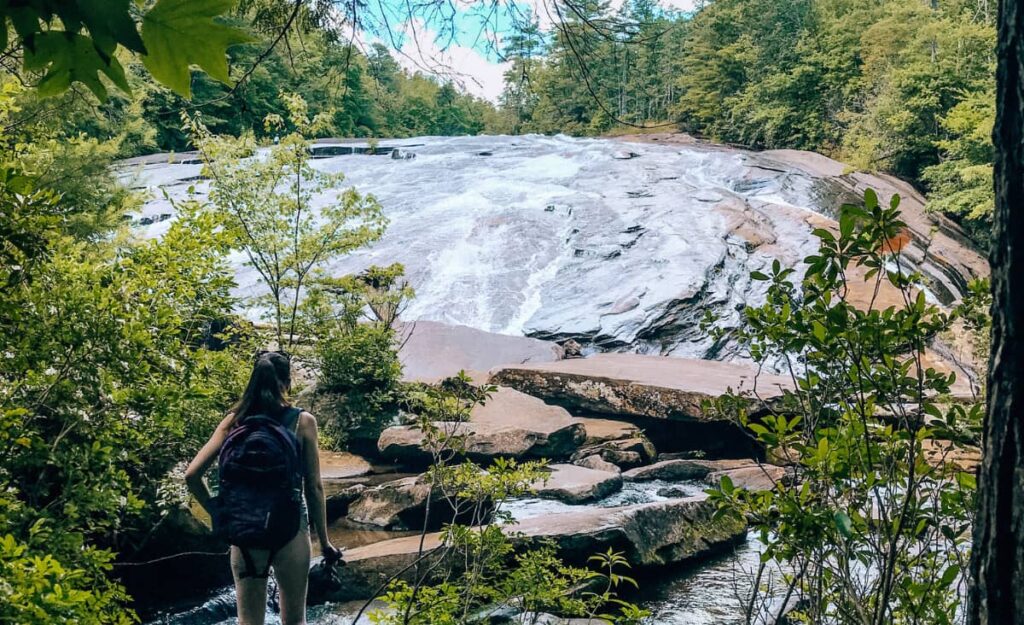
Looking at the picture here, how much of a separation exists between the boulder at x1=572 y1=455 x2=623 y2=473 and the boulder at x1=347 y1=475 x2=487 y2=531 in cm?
259

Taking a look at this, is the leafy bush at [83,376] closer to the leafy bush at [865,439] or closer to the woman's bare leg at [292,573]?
the woman's bare leg at [292,573]

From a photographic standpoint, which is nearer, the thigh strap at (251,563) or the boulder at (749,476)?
the thigh strap at (251,563)

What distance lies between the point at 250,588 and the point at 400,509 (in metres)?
5.06

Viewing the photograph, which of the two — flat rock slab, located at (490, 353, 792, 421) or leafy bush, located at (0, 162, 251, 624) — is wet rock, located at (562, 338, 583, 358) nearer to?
flat rock slab, located at (490, 353, 792, 421)

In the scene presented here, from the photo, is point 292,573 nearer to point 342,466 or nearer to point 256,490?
point 256,490

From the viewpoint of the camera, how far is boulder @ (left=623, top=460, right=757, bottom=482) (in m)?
9.80

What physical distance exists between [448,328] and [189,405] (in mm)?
10351

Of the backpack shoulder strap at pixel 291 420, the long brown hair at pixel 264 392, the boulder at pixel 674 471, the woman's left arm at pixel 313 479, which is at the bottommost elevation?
the boulder at pixel 674 471

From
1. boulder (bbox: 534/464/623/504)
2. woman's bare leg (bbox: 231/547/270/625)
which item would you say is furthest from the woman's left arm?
boulder (bbox: 534/464/623/504)

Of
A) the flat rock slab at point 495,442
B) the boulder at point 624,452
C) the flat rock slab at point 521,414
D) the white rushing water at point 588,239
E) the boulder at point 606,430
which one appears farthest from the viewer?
the white rushing water at point 588,239

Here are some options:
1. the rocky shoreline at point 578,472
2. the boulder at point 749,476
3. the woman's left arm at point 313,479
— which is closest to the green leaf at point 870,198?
the woman's left arm at point 313,479

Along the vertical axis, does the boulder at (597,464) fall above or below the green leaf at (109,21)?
below

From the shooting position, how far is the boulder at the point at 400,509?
25.8 feet

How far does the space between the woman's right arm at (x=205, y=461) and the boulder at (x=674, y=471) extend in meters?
7.27
